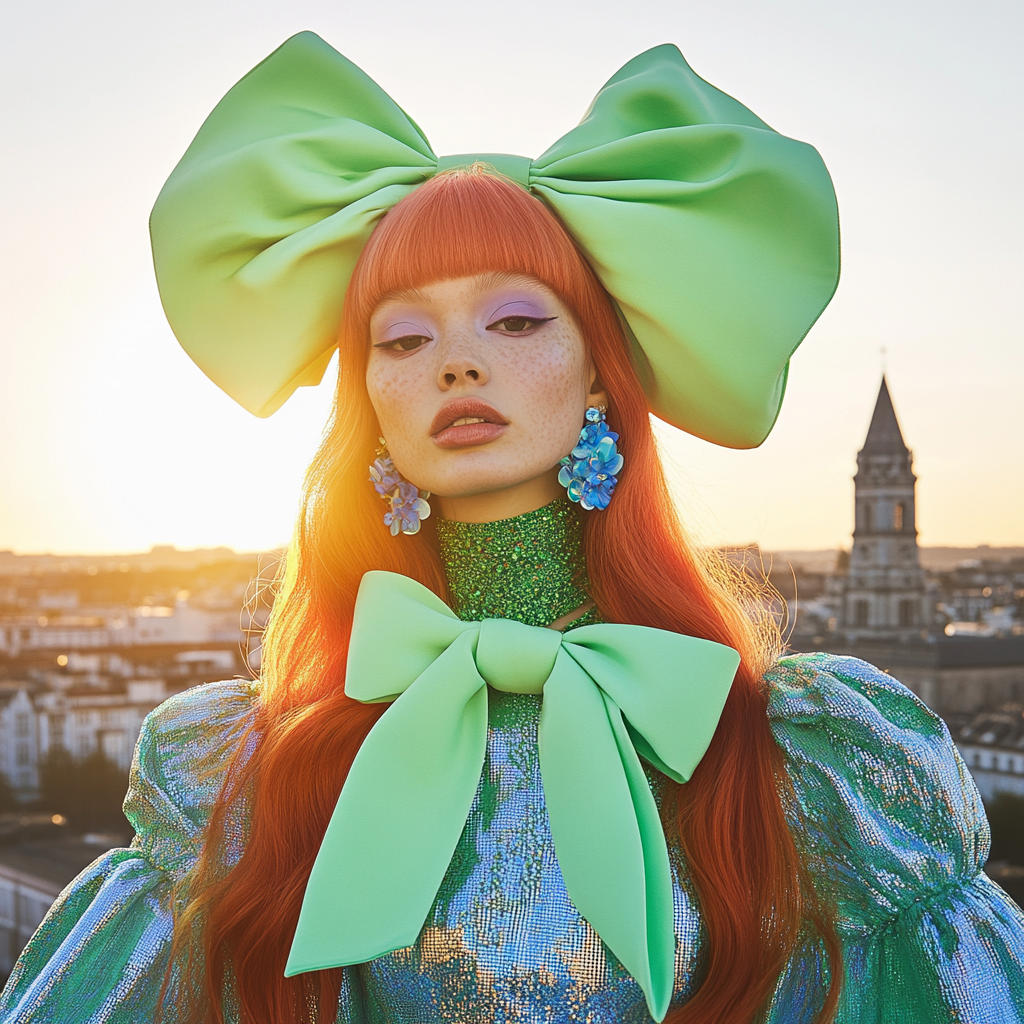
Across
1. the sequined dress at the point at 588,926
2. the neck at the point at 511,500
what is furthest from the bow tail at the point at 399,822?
the neck at the point at 511,500

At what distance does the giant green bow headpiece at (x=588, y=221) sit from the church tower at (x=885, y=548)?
303 ft

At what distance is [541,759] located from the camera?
2.25m

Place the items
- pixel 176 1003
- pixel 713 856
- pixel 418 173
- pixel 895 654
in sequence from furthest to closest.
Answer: pixel 895 654, pixel 418 173, pixel 176 1003, pixel 713 856

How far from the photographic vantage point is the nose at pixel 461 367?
7.41ft

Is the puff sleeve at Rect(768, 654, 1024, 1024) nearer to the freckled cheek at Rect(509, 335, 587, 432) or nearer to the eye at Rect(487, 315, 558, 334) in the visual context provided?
the freckled cheek at Rect(509, 335, 587, 432)

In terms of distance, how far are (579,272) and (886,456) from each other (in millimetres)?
94579

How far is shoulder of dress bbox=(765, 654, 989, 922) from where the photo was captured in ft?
7.09

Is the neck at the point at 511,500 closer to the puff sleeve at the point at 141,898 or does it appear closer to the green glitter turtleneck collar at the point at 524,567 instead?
the green glitter turtleneck collar at the point at 524,567

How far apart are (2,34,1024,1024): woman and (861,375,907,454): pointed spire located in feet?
306

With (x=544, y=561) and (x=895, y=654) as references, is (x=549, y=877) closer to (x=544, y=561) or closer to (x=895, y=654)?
(x=544, y=561)

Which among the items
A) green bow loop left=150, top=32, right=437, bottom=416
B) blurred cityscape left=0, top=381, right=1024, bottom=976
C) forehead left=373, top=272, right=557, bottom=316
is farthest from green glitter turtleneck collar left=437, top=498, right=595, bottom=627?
blurred cityscape left=0, top=381, right=1024, bottom=976

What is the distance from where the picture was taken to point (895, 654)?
87.4 metres

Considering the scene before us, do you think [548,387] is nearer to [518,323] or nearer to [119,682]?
[518,323]

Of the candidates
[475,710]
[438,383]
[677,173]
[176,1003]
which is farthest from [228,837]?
[677,173]
